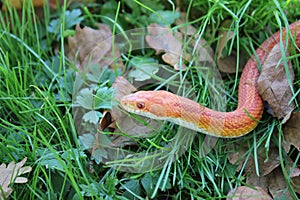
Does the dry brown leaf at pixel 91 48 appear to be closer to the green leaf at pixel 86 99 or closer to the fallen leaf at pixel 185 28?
the green leaf at pixel 86 99

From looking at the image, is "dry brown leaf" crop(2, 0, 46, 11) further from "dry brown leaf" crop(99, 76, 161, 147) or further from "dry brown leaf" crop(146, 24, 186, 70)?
"dry brown leaf" crop(99, 76, 161, 147)

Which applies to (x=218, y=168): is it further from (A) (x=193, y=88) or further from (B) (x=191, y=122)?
(A) (x=193, y=88)

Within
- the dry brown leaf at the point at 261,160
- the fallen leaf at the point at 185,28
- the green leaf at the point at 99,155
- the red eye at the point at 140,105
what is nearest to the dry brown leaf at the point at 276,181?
the dry brown leaf at the point at 261,160

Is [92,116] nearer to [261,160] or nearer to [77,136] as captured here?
[77,136]

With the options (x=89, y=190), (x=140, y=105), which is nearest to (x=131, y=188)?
(x=89, y=190)

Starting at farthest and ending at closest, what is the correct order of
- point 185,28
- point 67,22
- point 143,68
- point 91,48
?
point 67,22 → point 91,48 → point 185,28 → point 143,68

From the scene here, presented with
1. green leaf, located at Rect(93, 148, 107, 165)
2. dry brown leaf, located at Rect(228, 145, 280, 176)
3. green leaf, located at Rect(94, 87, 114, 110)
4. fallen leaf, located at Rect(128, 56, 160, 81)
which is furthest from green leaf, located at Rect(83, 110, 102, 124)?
dry brown leaf, located at Rect(228, 145, 280, 176)
